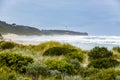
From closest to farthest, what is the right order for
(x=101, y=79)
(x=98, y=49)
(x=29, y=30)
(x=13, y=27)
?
(x=101, y=79)
(x=98, y=49)
(x=13, y=27)
(x=29, y=30)

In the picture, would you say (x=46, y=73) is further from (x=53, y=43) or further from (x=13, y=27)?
(x=13, y=27)

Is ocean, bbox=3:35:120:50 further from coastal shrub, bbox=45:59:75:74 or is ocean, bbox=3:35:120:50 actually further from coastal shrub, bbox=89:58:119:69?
coastal shrub, bbox=45:59:75:74

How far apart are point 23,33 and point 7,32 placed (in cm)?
1330

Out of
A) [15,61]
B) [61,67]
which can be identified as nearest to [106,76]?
[61,67]

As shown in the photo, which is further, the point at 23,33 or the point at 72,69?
the point at 23,33

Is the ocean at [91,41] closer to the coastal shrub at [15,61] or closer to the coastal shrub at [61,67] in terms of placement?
the coastal shrub at [15,61]

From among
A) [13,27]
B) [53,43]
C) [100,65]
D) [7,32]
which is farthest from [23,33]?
[100,65]

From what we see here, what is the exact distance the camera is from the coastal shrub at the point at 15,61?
17891 mm

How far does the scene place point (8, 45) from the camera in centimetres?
3203

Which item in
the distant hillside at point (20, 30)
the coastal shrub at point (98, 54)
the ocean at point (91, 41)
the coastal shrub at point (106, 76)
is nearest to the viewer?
the coastal shrub at point (106, 76)

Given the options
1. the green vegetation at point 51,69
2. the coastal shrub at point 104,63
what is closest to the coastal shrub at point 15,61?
the green vegetation at point 51,69

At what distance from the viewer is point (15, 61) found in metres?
18.5

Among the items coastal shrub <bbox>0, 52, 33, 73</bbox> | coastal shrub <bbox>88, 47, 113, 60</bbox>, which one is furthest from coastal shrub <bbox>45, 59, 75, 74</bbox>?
coastal shrub <bbox>88, 47, 113, 60</bbox>

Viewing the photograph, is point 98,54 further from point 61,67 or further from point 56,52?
point 61,67
